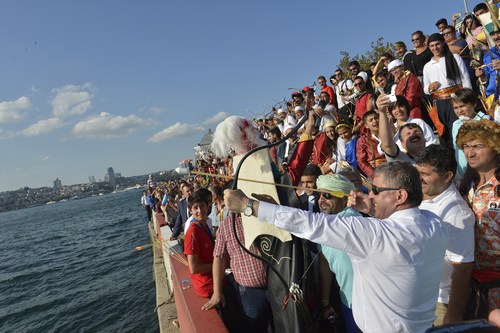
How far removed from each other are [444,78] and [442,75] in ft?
0.23

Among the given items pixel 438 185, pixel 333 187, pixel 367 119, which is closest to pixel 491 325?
pixel 438 185

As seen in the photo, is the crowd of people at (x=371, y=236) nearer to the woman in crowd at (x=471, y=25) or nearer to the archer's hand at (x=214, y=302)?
the archer's hand at (x=214, y=302)

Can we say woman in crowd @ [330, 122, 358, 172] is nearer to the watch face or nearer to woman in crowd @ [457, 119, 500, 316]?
woman in crowd @ [457, 119, 500, 316]

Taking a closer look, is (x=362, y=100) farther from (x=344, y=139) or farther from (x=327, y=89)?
(x=327, y=89)

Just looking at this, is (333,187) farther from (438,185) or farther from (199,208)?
(199,208)

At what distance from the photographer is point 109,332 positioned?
1102 centimetres

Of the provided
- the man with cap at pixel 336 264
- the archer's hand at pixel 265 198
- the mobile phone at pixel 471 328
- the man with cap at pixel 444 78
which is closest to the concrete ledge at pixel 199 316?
the man with cap at pixel 336 264

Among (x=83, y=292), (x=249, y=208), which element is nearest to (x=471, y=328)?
(x=249, y=208)

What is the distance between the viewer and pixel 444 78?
17.9 feet

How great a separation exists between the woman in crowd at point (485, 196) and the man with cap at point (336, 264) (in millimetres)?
900

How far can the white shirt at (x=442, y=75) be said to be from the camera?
5.37m

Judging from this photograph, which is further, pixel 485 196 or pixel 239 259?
pixel 239 259

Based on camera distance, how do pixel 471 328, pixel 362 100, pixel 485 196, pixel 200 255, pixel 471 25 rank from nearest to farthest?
1. pixel 471 328
2. pixel 485 196
3. pixel 200 255
4. pixel 362 100
5. pixel 471 25

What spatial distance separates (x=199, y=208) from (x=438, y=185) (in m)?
2.72
